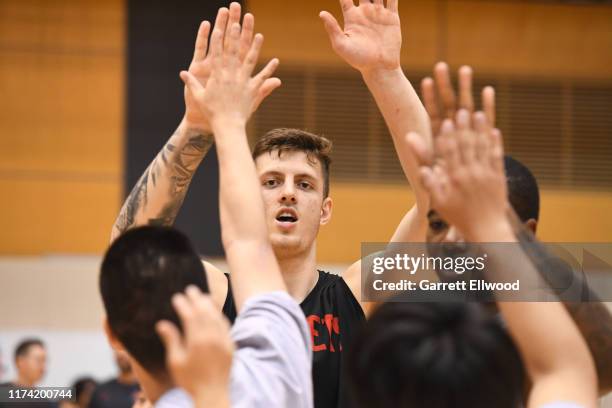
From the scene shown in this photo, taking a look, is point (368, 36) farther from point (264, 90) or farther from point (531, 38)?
point (531, 38)

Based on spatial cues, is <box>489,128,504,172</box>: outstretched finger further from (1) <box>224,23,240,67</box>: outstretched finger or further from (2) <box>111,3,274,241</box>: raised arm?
(2) <box>111,3,274,241</box>: raised arm

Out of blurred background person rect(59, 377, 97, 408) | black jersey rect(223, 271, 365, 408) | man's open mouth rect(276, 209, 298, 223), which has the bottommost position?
blurred background person rect(59, 377, 97, 408)

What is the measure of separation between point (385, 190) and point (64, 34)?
4304 mm

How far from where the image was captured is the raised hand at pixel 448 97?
76.9 inches

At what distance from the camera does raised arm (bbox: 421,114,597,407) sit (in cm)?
186

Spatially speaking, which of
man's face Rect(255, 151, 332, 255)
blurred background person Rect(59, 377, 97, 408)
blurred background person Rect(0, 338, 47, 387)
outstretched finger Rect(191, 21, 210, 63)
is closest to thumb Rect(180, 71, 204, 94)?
outstretched finger Rect(191, 21, 210, 63)

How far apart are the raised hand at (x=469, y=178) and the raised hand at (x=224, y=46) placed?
72 cm

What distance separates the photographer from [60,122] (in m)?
10.9

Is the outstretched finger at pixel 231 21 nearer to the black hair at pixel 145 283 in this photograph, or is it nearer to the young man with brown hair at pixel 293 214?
the young man with brown hair at pixel 293 214

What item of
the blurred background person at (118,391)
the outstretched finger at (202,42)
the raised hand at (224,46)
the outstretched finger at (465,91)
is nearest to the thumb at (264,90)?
the raised hand at (224,46)

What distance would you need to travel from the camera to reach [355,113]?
1137 cm

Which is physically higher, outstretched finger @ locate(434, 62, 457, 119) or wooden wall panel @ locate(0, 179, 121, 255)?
outstretched finger @ locate(434, 62, 457, 119)

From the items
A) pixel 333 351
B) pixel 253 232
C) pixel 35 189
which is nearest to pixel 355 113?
pixel 35 189

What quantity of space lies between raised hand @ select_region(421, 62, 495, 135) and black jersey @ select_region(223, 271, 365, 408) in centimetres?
177
